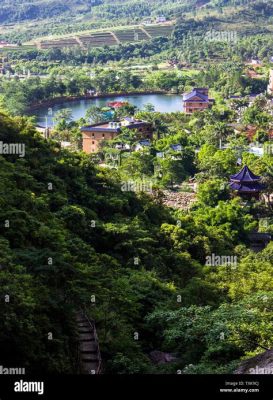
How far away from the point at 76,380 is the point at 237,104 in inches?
1519

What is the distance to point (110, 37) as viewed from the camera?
7962 centimetres

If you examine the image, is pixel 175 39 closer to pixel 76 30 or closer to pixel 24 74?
pixel 76 30

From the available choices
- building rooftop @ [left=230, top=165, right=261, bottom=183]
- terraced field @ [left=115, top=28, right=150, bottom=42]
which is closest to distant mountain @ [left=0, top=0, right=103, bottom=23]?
terraced field @ [left=115, top=28, right=150, bottom=42]

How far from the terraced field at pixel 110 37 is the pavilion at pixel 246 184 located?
186 feet

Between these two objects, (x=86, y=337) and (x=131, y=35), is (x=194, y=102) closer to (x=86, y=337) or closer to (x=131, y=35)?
(x=86, y=337)

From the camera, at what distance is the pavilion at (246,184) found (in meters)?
20.9

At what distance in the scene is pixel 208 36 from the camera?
74.3 meters

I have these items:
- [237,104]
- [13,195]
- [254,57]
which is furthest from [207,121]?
[254,57]

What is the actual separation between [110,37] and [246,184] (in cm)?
6155

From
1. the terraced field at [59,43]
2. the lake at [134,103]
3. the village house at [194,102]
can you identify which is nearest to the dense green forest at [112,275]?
the village house at [194,102]

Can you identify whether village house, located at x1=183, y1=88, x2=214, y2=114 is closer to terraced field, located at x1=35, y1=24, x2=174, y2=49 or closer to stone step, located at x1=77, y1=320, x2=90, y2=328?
stone step, located at x1=77, y1=320, x2=90, y2=328

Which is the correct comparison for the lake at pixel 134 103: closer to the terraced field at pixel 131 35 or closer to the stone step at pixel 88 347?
the terraced field at pixel 131 35

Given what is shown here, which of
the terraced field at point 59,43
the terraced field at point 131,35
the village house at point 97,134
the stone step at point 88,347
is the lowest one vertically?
the stone step at point 88,347

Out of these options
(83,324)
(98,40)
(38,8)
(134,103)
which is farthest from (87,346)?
(38,8)
